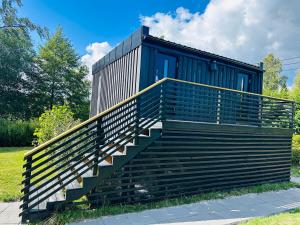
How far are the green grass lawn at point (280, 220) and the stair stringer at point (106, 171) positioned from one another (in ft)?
8.31

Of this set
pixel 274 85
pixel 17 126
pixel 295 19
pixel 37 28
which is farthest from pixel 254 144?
pixel 274 85

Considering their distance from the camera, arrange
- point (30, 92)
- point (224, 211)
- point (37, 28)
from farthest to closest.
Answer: point (30, 92)
point (37, 28)
point (224, 211)

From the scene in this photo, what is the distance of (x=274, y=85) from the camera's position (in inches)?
1238

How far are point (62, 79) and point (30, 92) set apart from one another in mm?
3027

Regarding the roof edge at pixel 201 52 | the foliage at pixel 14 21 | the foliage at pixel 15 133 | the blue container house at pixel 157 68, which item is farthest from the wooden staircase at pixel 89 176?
the foliage at pixel 15 133

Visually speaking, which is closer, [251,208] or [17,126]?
[251,208]

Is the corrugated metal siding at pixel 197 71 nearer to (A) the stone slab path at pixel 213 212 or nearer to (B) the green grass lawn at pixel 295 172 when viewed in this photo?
(A) the stone slab path at pixel 213 212

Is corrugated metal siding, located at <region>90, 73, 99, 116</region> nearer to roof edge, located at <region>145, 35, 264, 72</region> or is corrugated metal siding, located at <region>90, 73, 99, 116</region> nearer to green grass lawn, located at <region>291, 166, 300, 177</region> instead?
roof edge, located at <region>145, 35, 264, 72</region>

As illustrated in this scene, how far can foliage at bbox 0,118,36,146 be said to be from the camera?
14.8m

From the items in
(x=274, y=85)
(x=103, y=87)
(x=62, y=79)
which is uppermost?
(x=274, y=85)

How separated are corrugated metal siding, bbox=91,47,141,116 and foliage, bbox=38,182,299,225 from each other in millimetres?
3195

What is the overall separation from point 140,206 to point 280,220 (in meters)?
2.82

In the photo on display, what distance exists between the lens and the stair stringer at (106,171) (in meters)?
4.70

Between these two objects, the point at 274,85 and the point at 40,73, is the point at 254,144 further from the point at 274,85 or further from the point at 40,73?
the point at 274,85
